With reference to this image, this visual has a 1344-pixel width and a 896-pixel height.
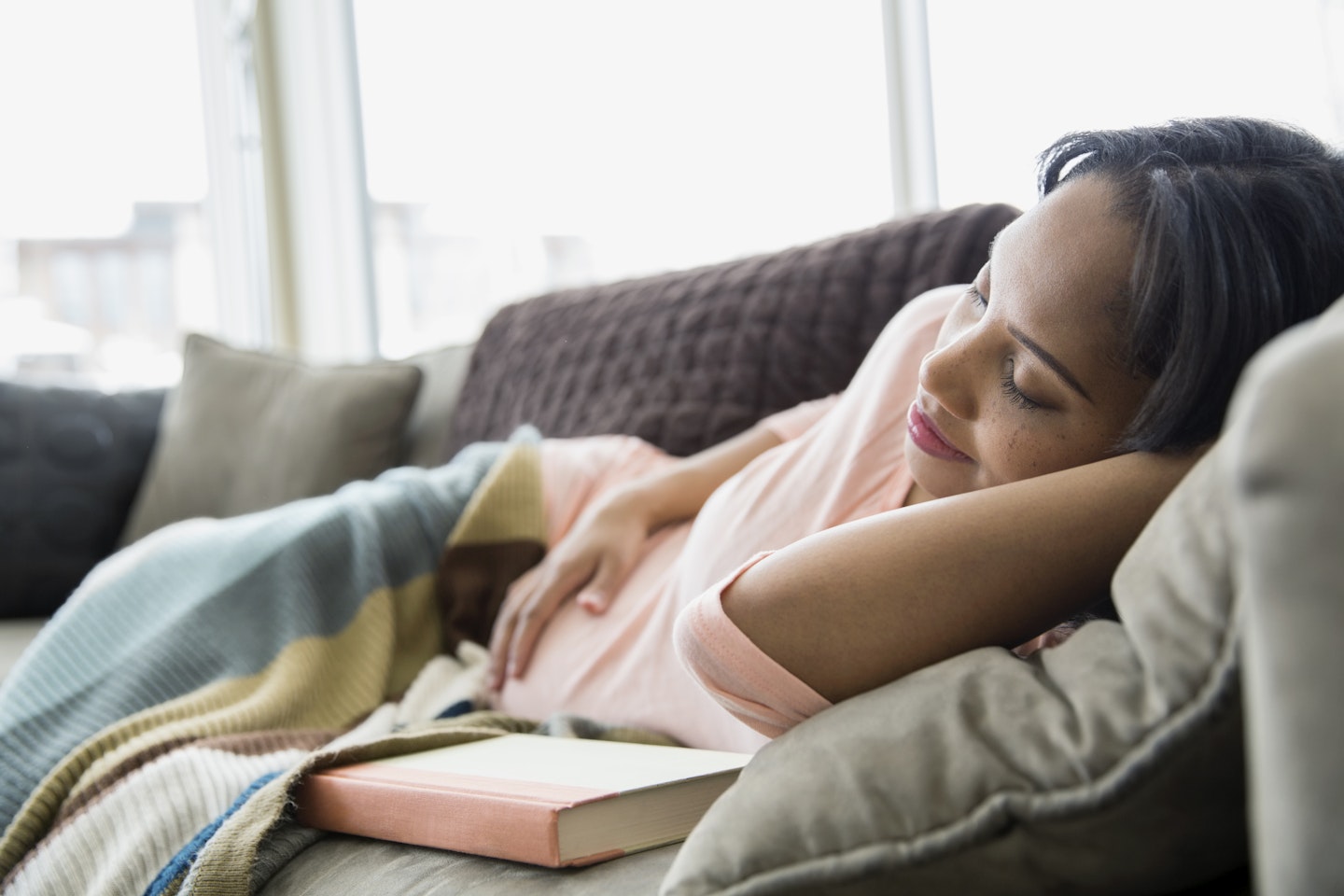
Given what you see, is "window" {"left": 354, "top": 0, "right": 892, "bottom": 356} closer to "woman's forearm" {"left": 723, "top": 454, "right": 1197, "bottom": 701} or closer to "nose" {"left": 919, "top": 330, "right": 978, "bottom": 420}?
"nose" {"left": 919, "top": 330, "right": 978, "bottom": 420}

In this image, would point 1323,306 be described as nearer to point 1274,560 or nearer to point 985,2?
point 1274,560

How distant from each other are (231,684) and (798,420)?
61cm

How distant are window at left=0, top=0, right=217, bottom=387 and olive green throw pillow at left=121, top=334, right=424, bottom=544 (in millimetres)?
1249

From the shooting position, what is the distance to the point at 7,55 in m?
3.18

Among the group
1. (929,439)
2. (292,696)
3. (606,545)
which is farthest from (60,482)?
(929,439)

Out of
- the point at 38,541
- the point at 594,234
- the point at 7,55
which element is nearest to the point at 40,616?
the point at 38,541

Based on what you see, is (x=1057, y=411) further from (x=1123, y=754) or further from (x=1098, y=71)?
(x=1098, y=71)

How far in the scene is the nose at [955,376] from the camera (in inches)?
26.9

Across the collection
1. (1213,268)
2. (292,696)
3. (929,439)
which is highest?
(1213,268)

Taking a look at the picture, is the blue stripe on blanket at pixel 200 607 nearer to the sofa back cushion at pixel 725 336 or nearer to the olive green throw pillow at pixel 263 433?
the sofa back cushion at pixel 725 336

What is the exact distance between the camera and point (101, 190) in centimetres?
331

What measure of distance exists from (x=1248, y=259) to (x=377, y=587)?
865mm

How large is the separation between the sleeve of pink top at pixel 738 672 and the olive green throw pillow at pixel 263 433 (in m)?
1.46

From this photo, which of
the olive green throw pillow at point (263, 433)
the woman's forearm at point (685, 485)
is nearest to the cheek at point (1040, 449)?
the woman's forearm at point (685, 485)
